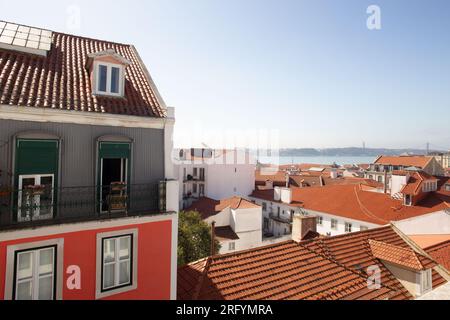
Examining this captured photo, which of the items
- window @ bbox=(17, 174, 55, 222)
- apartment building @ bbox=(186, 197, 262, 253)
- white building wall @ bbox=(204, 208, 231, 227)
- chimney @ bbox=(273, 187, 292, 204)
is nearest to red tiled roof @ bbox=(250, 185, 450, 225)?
chimney @ bbox=(273, 187, 292, 204)

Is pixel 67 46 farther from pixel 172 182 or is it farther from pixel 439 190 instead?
pixel 439 190

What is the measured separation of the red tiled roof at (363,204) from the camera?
37.2m

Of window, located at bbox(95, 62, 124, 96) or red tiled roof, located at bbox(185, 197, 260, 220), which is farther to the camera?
red tiled roof, located at bbox(185, 197, 260, 220)

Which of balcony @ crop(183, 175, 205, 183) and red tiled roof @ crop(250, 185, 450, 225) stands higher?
balcony @ crop(183, 175, 205, 183)

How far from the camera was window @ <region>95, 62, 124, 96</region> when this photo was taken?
10.9 metres

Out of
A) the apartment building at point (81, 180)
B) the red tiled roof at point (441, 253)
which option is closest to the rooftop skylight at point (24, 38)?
the apartment building at point (81, 180)

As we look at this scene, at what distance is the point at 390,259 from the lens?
49.0ft

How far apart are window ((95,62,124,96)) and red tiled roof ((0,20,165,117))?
36cm

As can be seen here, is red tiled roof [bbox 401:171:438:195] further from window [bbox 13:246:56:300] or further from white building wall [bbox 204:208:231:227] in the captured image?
window [bbox 13:246:56:300]

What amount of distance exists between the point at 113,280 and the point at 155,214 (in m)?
2.48

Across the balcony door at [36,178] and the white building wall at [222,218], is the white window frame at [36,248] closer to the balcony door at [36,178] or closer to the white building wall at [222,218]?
the balcony door at [36,178]

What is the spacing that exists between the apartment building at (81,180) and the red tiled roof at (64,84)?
1.5 inches

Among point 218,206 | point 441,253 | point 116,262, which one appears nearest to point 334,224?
point 218,206

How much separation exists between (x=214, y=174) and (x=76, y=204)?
155ft
